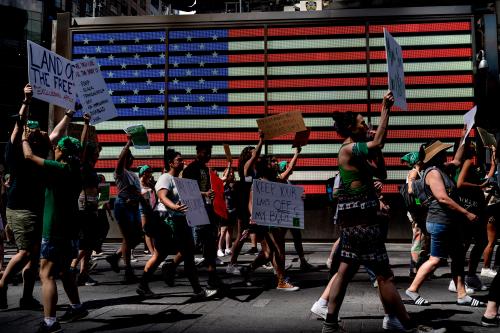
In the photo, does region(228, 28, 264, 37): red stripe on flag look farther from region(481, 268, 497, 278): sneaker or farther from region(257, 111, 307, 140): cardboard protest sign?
region(481, 268, 497, 278): sneaker

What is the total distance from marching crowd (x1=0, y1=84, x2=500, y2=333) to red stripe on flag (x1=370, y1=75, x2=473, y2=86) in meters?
5.94

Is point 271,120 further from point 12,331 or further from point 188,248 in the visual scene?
point 12,331

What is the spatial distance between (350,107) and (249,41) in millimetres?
3308

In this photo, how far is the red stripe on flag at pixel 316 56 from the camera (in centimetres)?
1502

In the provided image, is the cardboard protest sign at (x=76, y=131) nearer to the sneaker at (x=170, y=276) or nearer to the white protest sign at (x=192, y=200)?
the white protest sign at (x=192, y=200)

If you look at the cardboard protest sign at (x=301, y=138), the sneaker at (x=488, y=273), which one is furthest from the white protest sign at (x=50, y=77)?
the sneaker at (x=488, y=273)

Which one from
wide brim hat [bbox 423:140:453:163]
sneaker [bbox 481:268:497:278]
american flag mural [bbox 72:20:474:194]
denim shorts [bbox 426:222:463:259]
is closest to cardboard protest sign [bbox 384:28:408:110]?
wide brim hat [bbox 423:140:453:163]

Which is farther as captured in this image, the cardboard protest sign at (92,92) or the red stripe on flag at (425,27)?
the red stripe on flag at (425,27)

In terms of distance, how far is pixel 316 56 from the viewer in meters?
15.1

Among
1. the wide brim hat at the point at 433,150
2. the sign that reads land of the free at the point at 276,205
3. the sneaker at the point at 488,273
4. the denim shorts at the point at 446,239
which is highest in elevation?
the wide brim hat at the point at 433,150

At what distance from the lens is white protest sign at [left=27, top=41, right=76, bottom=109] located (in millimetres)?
5977

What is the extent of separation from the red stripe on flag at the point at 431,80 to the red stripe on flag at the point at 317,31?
1.40 m

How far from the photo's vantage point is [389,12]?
14922mm

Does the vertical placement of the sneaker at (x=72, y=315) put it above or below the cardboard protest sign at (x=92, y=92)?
below
